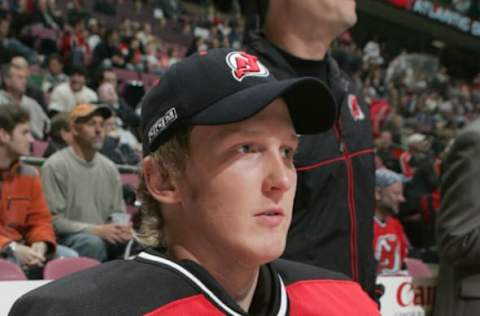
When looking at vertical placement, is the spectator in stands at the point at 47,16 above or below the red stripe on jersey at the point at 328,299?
below

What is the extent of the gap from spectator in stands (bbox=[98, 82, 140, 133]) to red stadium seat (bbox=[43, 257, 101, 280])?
15.0 feet

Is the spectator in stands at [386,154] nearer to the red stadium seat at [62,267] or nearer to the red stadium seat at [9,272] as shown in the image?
the red stadium seat at [62,267]

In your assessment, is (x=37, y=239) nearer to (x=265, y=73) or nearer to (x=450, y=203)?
(x=450, y=203)

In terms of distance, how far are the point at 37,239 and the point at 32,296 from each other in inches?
104

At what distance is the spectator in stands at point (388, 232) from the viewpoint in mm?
4625

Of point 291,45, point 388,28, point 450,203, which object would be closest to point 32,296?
point 291,45

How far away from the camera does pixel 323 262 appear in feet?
5.81

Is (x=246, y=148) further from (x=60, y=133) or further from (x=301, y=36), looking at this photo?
(x=60, y=133)

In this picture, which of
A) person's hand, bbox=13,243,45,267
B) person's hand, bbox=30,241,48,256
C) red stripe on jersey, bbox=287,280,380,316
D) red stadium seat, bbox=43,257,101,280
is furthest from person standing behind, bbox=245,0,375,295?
person's hand, bbox=30,241,48,256

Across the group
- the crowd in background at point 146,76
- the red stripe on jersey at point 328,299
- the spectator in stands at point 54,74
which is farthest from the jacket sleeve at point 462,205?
the spectator in stands at point 54,74

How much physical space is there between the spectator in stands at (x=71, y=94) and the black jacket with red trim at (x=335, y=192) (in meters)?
5.29

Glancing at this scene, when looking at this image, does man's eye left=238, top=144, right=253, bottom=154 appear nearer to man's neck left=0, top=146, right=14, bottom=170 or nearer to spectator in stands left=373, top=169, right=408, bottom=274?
man's neck left=0, top=146, right=14, bottom=170

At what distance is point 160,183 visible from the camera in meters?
1.08

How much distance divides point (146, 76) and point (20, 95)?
4294 mm
